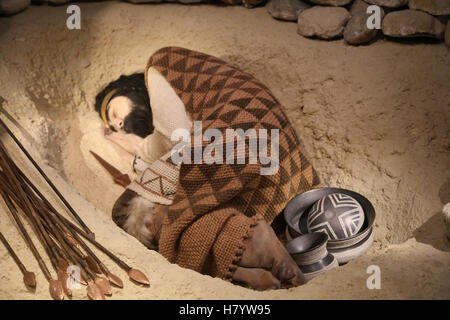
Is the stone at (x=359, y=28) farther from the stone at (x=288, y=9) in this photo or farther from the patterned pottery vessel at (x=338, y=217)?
the patterned pottery vessel at (x=338, y=217)

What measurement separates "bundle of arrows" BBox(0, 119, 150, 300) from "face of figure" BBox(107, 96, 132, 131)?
1200 millimetres

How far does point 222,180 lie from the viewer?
8.00 ft

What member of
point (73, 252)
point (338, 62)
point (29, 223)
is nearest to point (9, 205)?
point (29, 223)

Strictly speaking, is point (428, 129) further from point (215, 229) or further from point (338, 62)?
point (215, 229)

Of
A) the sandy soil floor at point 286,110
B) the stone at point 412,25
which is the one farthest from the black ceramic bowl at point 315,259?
the stone at point 412,25

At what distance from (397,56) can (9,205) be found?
7.31ft

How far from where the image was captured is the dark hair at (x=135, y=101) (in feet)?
11.0

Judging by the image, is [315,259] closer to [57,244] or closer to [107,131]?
[57,244]

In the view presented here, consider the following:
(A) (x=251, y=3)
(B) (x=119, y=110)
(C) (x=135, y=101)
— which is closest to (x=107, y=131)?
(B) (x=119, y=110)

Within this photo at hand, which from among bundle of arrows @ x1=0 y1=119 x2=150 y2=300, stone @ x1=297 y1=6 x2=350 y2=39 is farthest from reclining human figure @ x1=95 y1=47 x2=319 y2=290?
stone @ x1=297 y1=6 x2=350 y2=39

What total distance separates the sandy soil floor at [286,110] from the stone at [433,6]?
0.19m

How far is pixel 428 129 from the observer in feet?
9.04

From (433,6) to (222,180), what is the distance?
1582mm

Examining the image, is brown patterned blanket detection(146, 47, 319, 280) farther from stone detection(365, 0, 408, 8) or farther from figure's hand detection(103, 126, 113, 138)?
stone detection(365, 0, 408, 8)
